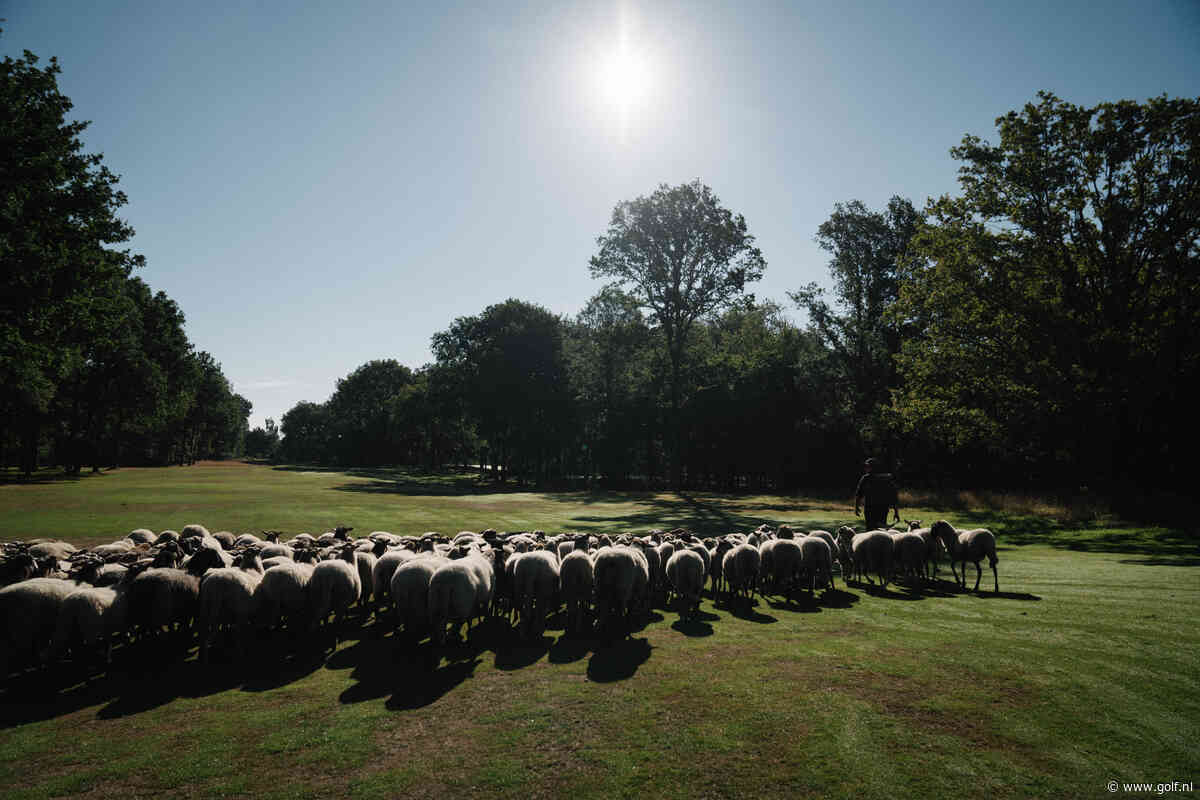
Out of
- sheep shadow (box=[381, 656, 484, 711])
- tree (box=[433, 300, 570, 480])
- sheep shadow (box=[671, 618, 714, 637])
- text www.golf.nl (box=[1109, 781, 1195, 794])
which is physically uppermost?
tree (box=[433, 300, 570, 480])

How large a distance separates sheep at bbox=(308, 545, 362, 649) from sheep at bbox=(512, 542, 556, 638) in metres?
3.05

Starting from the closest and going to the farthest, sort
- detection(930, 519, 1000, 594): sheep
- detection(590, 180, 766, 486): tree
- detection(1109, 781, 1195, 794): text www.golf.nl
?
detection(1109, 781, 1195, 794): text www.golf.nl
detection(930, 519, 1000, 594): sheep
detection(590, 180, 766, 486): tree

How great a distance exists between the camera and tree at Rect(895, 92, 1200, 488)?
91.2 ft

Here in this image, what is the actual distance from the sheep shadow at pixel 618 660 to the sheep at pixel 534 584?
172 centimetres

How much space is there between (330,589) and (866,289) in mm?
52540

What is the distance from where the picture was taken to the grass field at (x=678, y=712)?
533cm

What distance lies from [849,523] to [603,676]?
2383 centimetres

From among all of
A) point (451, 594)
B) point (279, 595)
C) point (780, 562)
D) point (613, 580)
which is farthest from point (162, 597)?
point (780, 562)

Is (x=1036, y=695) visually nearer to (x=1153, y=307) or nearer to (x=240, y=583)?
(x=240, y=583)

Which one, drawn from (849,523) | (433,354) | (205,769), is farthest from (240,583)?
(433,354)

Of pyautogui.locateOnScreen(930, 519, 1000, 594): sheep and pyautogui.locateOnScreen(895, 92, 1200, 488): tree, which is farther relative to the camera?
pyautogui.locateOnScreen(895, 92, 1200, 488): tree

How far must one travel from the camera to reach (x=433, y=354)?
2990 inches

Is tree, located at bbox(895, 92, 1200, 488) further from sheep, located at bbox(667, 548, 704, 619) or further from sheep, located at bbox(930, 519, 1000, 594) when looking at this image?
sheep, located at bbox(667, 548, 704, 619)

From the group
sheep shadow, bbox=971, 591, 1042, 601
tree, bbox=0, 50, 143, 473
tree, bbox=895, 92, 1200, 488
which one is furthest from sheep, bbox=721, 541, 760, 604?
tree, bbox=0, 50, 143, 473
